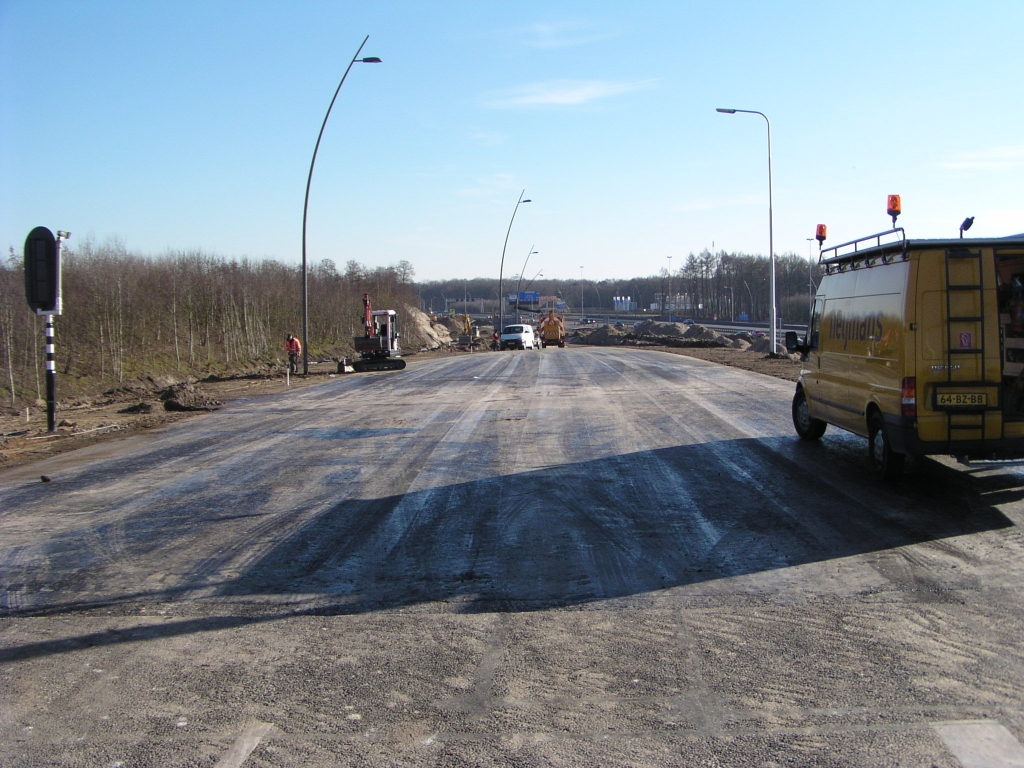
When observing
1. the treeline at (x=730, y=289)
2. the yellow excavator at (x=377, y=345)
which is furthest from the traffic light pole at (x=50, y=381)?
the treeline at (x=730, y=289)

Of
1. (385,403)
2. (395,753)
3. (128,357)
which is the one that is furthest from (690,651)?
(128,357)

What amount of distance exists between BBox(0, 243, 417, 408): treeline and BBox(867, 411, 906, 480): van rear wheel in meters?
23.3

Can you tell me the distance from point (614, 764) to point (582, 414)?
502 inches

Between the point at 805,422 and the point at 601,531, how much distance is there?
6.03 m

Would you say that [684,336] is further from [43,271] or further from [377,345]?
[43,271]

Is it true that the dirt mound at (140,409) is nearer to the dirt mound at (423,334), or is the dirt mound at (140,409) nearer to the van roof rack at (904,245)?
the van roof rack at (904,245)

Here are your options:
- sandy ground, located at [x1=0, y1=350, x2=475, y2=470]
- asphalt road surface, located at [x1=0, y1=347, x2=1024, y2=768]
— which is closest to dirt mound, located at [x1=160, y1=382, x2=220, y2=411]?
sandy ground, located at [x1=0, y1=350, x2=475, y2=470]

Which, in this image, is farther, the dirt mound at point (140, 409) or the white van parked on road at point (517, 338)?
the white van parked on road at point (517, 338)

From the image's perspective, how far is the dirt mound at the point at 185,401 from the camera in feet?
64.4

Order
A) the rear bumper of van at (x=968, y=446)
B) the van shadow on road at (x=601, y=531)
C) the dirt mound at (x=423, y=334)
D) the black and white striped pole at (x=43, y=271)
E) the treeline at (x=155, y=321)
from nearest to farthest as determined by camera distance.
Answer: the van shadow on road at (x=601, y=531), the rear bumper of van at (x=968, y=446), the black and white striped pole at (x=43, y=271), the treeline at (x=155, y=321), the dirt mound at (x=423, y=334)

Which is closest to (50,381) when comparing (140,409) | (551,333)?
(140,409)

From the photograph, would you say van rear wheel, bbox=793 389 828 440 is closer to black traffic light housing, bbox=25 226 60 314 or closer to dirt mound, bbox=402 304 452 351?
black traffic light housing, bbox=25 226 60 314

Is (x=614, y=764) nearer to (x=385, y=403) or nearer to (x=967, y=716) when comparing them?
(x=967, y=716)

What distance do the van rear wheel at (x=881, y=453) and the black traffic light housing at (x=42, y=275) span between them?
13412mm
